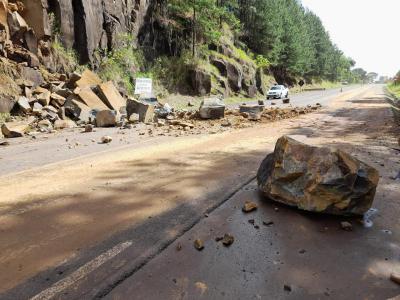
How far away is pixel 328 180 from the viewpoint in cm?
431

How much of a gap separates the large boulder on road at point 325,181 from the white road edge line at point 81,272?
2.27 meters

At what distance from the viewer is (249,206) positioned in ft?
15.5

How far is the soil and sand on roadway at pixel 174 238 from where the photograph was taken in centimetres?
301

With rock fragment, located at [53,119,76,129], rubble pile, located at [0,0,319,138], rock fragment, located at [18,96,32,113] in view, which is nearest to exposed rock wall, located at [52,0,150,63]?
rubble pile, located at [0,0,319,138]

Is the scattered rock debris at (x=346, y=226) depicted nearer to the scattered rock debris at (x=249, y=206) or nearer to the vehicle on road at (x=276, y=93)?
the scattered rock debris at (x=249, y=206)

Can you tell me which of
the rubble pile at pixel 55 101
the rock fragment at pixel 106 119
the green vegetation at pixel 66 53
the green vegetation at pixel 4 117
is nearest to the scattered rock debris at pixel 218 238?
the rubble pile at pixel 55 101

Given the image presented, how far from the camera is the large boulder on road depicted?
4.32 m

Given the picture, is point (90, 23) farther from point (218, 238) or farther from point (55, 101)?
point (218, 238)

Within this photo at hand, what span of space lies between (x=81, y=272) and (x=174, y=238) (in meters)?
1.08

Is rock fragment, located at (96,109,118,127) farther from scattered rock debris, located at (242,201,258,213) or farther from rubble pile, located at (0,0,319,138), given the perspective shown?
scattered rock debris, located at (242,201,258,213)

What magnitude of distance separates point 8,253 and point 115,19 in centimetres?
2449

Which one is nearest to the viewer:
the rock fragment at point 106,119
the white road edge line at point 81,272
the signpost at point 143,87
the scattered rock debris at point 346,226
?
the white road edge line at point 81,272

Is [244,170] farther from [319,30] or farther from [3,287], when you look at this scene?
[319,30]

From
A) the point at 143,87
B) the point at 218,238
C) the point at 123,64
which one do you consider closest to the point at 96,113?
the point at 143,87
